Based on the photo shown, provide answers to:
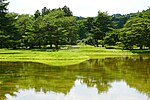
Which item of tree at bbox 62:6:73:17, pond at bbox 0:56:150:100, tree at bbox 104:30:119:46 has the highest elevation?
tree at bbox 62:6:73:17

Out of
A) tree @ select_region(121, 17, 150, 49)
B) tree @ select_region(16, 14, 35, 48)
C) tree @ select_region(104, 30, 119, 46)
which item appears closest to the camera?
tree @ select_region(121, 17, 150, 49)

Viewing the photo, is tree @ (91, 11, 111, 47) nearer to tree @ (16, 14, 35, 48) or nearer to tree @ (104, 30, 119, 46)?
tree @ (104, 30, 119, 46)

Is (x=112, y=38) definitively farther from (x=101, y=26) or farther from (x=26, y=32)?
(x=26, y=32)

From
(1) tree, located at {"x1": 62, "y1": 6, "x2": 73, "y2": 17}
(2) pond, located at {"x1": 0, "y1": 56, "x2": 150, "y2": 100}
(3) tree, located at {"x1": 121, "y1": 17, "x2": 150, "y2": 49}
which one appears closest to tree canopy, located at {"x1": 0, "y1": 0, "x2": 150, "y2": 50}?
(3) tree, located at {"x1": 121, "y1": 17, "x2": 150, "y2": 49}

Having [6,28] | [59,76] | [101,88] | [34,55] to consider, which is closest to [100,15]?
[6,28]

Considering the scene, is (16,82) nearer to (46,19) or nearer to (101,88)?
(101,88)

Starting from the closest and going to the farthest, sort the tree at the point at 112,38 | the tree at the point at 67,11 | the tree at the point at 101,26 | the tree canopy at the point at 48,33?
the tree canopy at the point at 48,33, the tree at the point at 112,38, the tree at the point at 101,26, the tree at the point at 67,11

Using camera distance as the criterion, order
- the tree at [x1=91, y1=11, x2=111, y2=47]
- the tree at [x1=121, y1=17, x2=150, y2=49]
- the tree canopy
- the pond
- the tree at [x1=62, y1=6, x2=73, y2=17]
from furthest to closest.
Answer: the tree at [x1=62, y1=6, x2=73, y2=17]
the tree at [x1=91, y1=11, x2=111, y2=47]
the tree at [x1=121, y1=17, x2=150, y2=49]
the tree canopy
the pond

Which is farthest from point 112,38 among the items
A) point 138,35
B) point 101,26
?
point 101,26

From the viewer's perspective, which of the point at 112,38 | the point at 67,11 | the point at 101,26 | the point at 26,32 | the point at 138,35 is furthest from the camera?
the point at 67,11

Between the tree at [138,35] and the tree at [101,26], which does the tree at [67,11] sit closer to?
the tree at [101,26]

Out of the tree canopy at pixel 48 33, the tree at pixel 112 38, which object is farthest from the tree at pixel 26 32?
the tree at pixel 112 38

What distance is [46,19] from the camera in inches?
2795

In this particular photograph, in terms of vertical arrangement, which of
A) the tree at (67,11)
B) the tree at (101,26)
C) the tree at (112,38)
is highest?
the tree at (67,11)
